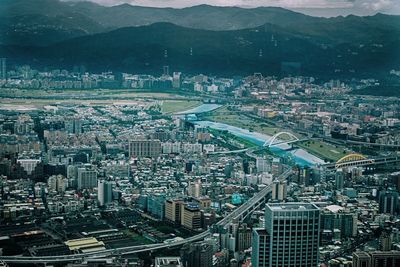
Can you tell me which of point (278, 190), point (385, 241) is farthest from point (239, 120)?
point (385, 241)

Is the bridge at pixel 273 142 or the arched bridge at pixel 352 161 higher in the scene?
the bridge at pixel 273 142

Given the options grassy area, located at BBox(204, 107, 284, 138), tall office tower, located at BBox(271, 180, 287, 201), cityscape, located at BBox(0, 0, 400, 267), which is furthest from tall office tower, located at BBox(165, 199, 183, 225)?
grassy area, located at BBox(204, 107, 284, 138)

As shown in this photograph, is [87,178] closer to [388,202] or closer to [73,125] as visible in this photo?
[73,125]

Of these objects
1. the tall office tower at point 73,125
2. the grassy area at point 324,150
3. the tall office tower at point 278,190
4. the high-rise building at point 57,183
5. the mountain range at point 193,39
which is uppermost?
the mountain range at point 193,39

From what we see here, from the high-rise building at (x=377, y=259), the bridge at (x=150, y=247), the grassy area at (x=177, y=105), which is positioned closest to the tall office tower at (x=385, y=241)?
the high-rise building at (x=377, y=259)

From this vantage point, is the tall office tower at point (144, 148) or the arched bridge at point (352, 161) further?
the tall office tower at point (144, 148)

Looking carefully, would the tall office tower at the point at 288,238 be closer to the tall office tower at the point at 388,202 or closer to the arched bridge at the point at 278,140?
Answer: the tall office tower at the point at 388,202

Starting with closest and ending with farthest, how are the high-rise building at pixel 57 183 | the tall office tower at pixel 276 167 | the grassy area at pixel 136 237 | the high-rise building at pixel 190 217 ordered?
the grassy area at pixel 136 237 < the high-rise building at pixel 190 217 < the high-rise building at pixel 57 183 < the tall office tower at pixel 276 167
